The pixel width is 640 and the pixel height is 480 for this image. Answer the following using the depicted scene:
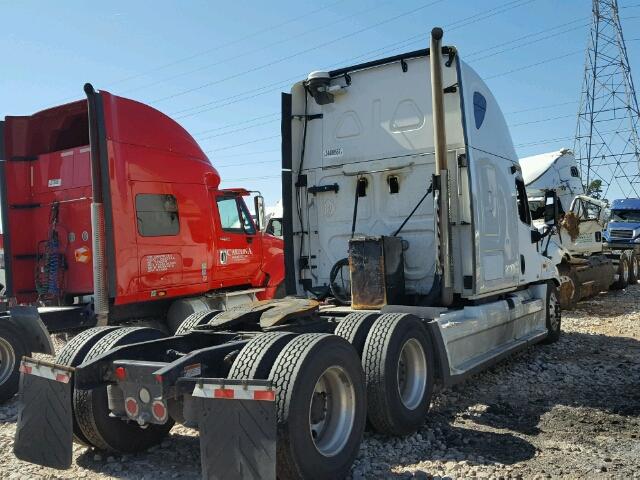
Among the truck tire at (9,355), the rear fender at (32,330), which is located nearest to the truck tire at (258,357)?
the rear fender at (32,330)

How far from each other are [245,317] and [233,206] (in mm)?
4991

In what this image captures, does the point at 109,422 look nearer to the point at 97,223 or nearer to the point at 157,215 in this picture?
the point at 97,223

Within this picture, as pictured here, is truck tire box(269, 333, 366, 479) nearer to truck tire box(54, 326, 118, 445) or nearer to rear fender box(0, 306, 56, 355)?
truck tire box(54, 326, 118, 445)

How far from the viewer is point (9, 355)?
6383 millimetres

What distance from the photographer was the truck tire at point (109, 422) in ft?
13.2

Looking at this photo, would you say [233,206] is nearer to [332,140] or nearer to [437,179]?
[332,140]

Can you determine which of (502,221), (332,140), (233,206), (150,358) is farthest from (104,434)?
(233,206)

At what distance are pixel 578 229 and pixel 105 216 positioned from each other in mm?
12233

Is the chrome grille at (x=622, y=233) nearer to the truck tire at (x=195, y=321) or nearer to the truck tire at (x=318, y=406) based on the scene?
the truck tire at (x=195, y=321)

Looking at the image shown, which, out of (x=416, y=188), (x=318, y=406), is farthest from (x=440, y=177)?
(x=318, y=406)

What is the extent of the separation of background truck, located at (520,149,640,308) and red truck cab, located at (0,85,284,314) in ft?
26.1

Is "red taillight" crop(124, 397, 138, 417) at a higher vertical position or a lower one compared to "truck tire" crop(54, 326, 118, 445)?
lower

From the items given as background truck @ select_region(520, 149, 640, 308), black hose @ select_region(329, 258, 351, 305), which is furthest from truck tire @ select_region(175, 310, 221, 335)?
background truck @ select_region(520, 149, 640, 308)

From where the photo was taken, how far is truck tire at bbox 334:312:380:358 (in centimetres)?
467
